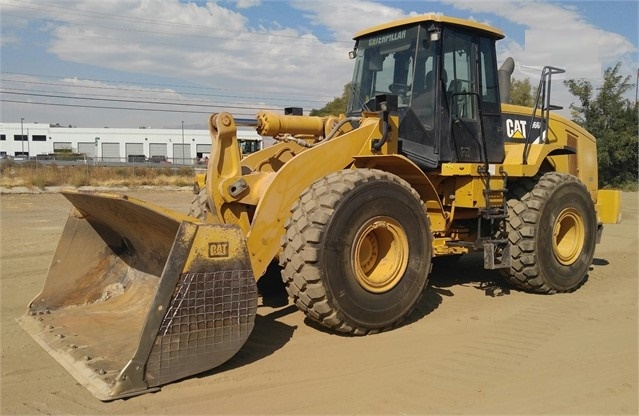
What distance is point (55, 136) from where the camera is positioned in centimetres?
7969

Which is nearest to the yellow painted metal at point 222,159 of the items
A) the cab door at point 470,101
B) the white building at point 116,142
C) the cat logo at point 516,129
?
the cab door at point 470,101

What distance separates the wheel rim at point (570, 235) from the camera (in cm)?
658

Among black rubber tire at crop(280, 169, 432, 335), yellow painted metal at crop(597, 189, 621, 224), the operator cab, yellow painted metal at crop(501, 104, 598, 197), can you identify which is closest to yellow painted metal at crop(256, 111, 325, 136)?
the operator cab

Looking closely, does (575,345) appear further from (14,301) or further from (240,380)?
(14,301)

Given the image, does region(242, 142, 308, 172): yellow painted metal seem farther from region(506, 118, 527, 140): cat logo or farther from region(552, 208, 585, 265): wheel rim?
region(552, 208, 585, 265): wheel rim

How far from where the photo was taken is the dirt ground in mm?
3473

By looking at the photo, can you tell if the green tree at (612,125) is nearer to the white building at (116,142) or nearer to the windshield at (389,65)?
the windshield at (389,65)

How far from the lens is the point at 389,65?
627 centimetres

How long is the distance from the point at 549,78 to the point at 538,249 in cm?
190

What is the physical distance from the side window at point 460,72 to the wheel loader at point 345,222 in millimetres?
20

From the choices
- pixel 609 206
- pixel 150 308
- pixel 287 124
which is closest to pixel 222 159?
pixel 287 124

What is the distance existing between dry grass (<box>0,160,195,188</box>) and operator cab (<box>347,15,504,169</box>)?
1958 cm

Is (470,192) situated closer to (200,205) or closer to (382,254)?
(382,254)

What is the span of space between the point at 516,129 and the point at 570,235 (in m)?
1.43
